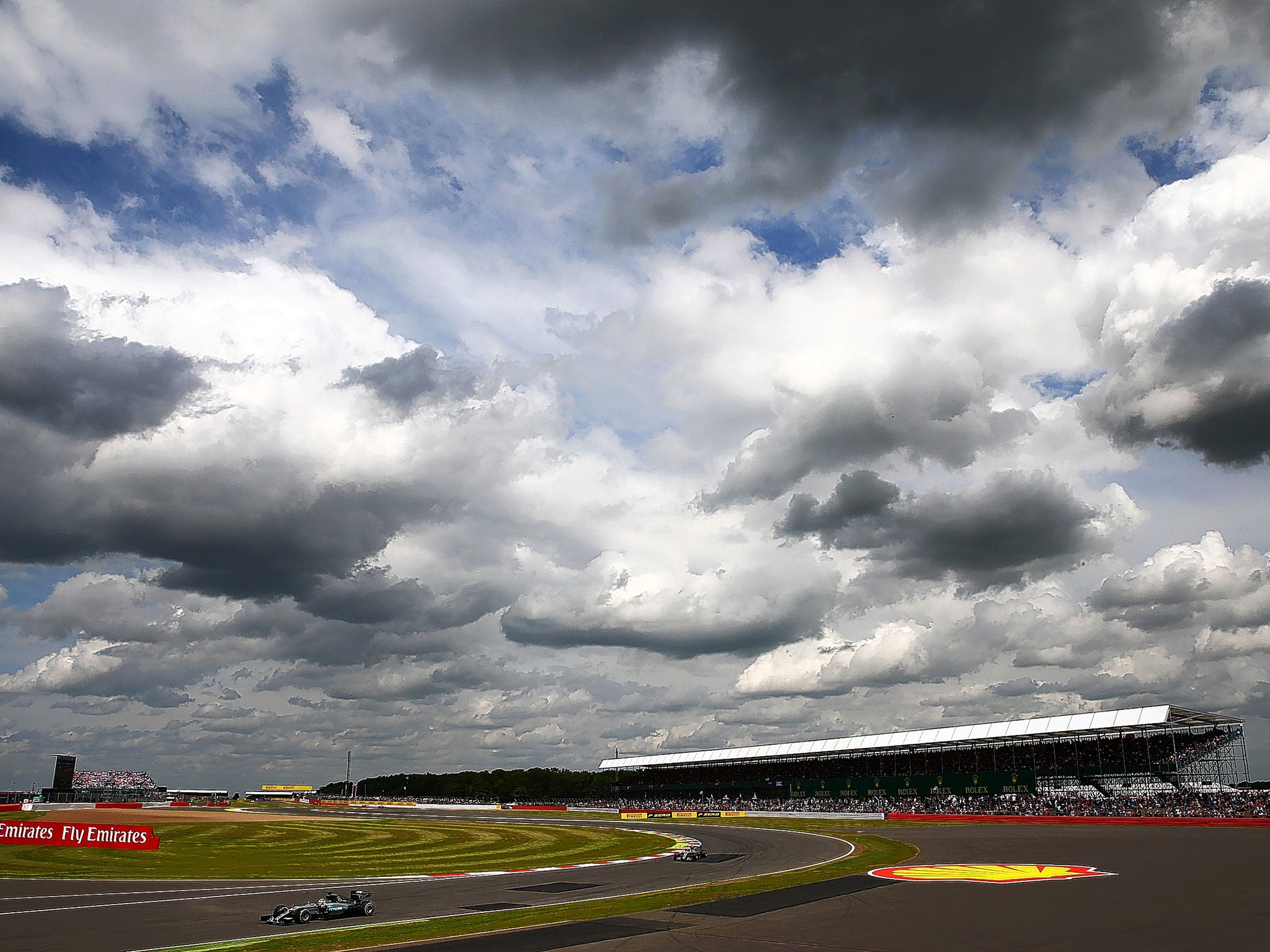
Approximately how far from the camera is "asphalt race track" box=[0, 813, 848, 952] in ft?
82.5

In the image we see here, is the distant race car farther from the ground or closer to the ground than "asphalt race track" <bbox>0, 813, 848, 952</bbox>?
farther from the ground

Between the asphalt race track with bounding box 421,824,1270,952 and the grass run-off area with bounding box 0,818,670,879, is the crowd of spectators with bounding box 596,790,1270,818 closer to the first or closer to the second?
the grass run-off area with bounding box 0,818,670,879

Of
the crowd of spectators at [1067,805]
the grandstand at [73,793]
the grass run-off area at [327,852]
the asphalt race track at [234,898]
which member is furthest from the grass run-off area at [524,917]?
the grandstand at [73,793]

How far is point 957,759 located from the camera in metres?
119

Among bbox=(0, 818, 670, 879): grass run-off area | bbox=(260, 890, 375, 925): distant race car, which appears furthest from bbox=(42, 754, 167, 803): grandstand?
bbox=(260, 890, 375, 925): distant race car

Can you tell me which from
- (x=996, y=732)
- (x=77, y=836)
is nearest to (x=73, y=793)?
(x=77, y=836)

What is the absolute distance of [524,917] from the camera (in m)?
28.0

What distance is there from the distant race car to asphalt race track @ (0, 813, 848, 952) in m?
0.48

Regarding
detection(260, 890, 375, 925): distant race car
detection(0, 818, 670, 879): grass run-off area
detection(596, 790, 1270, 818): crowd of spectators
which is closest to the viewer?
detection(260, 890, 375, 925): distant race car

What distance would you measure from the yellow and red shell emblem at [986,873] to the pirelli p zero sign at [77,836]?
4383cm

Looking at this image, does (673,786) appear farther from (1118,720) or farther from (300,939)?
(300,939)

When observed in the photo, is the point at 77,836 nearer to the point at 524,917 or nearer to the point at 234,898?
the point at 234,898

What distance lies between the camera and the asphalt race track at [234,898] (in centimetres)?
2514

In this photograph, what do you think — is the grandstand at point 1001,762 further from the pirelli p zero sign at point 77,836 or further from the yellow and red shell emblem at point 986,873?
the pirelli p zero sign at point 77,836
